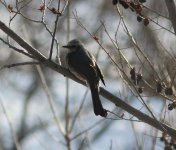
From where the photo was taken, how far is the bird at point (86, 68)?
19.1ft

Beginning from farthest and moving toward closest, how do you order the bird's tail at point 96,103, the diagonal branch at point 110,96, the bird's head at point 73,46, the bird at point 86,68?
the bird's head at point 73,46 < the bird at point 86,68 < the bird's tail at point 96,103 < the diagonal branch at point 110,96

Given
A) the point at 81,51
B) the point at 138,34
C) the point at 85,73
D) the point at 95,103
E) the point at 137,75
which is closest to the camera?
the point at 137,75

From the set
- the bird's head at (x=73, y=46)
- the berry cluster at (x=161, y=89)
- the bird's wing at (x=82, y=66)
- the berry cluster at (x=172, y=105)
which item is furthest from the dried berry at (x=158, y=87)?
the bird's head at (x=73, y=46)

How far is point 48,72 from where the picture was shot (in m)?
14.5

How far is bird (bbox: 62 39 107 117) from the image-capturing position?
583cm

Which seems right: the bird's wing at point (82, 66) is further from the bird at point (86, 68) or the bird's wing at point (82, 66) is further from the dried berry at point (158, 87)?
the dried berry at point (158, 87)

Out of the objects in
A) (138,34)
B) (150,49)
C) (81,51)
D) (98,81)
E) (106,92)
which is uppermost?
(138,34)

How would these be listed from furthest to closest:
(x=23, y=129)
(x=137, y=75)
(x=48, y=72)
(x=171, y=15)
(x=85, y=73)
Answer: (x=23, y=129), (x=48, y=72), (x=85, y=73), (x=137, y=75), (x=171, y=15)

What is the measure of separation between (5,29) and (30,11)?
7.15m

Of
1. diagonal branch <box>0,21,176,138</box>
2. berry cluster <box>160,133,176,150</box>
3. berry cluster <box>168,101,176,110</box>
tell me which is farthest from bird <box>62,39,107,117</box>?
berry cluster <box>168,101,176,110</box>

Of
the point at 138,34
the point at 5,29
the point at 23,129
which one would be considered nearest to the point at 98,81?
the point at 5,29

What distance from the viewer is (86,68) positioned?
638 centimetres

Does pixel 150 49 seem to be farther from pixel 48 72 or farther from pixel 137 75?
pixel 48 72

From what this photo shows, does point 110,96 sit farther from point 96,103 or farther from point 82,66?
point 82,66
